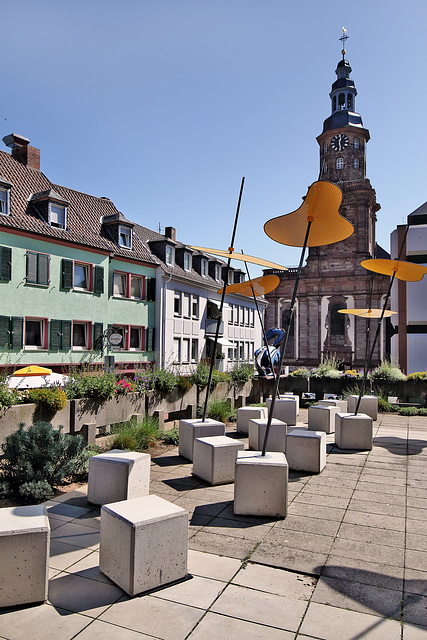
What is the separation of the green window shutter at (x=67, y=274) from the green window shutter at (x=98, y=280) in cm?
177

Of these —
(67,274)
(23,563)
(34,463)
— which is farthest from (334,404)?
(67,274)

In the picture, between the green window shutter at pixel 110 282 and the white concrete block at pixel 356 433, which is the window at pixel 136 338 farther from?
the white concrete block at pixel 356 433

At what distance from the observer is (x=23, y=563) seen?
3.59 metres

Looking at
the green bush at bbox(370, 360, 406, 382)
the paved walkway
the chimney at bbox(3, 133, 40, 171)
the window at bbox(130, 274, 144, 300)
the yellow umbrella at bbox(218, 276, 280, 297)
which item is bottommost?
the paved walkway

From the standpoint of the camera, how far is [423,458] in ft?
28.3

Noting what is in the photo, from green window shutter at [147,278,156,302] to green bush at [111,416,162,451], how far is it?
21408mm

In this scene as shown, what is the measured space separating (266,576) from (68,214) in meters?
24.9

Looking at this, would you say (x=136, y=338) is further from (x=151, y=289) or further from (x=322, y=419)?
(x=322, y=419)

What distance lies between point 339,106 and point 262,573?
177ft

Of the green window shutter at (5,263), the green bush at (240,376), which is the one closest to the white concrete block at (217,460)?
the green bush at (240,376)

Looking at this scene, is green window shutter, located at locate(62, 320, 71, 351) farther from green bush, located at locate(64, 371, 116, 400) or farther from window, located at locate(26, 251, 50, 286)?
green bush, located at locate(64, 371, 116, 400)

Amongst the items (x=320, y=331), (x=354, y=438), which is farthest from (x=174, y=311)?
(x=354, y=438)

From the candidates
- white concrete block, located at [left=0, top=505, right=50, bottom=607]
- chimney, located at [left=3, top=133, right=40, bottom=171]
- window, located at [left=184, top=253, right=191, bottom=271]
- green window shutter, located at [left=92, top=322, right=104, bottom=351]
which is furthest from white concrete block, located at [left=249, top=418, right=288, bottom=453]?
window, located at [left=184, top=253, right=191, bottom=271]

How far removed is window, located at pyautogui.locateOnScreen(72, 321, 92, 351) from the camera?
25375mm
